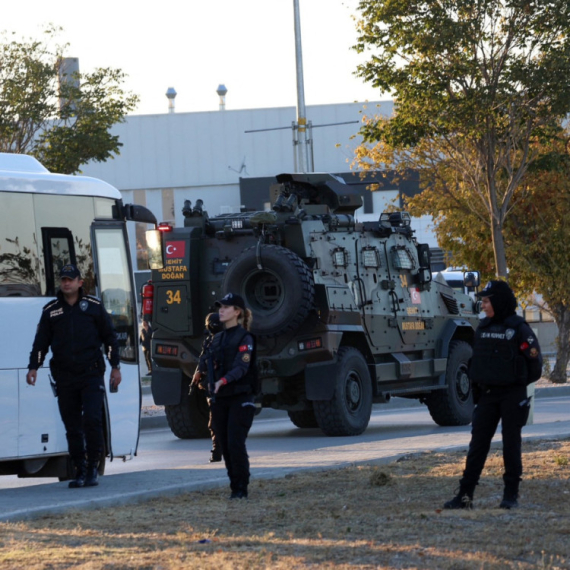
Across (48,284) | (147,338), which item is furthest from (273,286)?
(48,284)

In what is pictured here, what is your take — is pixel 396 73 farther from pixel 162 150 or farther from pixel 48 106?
pixel 162 150

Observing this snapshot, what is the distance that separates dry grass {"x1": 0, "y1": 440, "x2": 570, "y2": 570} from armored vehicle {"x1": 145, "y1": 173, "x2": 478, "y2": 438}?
4988 mm

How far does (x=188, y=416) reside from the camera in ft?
54.6

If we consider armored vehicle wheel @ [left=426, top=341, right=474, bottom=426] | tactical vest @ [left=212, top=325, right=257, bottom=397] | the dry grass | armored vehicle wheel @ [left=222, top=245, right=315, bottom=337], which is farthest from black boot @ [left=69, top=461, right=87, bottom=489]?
armored vehicle wheel @ [left=426, top=341, right=474, bottom=426]

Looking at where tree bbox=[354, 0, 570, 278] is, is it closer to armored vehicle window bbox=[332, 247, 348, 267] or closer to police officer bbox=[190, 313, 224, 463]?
armored vehicle window bbox=[332, 247, 348, 267]

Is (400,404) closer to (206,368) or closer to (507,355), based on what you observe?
(206,368)

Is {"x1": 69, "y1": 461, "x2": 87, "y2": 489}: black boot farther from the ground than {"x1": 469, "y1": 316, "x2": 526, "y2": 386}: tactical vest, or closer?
closer

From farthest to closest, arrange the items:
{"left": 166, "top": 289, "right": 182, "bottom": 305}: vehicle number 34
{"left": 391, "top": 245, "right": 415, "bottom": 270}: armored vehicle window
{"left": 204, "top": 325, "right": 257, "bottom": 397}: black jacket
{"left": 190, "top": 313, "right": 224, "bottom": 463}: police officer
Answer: {"left": 391, "top": 245, "right": 415, "bottom": 270}: armored vehicle window
{"left": 166, "top": 289, "right": 182, "bottom": 305}: vehicle number 34
{"left": 190, "top": 313, "right": 224, "bottom": 463}: police officer
{"left": 204, "top": 325, "right": 257, "bottom": 397}: black jacket

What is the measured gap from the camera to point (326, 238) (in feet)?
52.4

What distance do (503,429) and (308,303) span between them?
6.80 metres

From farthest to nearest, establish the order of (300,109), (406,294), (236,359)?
(300,109) → (406,294) → (236,359)

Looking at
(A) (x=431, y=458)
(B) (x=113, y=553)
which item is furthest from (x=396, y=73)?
(B) (x=113, y=553)

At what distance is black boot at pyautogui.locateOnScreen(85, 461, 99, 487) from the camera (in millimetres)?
10656

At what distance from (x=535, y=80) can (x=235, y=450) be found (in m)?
13.8
